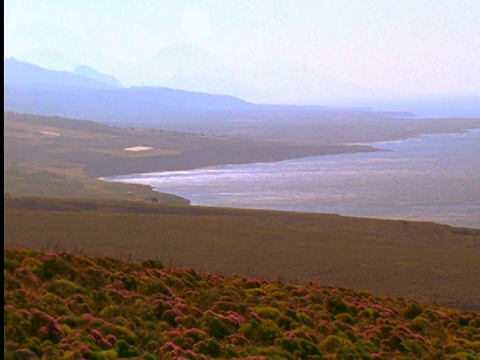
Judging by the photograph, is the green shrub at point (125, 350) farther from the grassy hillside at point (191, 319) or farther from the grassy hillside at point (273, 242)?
the grassy hillside at point (273, 242)

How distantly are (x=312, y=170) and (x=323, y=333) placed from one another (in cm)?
4251

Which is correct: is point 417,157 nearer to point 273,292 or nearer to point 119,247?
point 119,247

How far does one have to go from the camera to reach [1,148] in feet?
18.5

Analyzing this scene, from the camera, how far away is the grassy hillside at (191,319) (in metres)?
8.32

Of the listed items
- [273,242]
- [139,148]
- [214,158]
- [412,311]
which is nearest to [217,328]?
[412,311]

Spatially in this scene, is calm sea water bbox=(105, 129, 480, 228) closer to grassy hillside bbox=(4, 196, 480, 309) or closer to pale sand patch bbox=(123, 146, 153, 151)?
grassy hillside bbox=(4, 196, 480, 309)

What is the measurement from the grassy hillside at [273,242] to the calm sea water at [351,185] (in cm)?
616

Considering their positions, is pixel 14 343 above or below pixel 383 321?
above

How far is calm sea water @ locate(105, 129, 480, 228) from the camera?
36406 millimetres

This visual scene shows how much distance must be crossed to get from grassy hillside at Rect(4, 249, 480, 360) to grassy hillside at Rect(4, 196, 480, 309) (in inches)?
135

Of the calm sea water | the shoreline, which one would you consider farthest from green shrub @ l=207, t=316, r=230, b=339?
the shoreline

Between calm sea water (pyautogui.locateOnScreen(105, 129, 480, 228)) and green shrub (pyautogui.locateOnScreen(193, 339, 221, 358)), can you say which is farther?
calm sea water (pyautogui.locateOnScreen(105, 129, 480, 228))

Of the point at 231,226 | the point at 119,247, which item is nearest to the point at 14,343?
the point at 119,247

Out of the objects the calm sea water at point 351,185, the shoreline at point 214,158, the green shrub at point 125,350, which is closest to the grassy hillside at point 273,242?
the calm sea water at point 351,185
